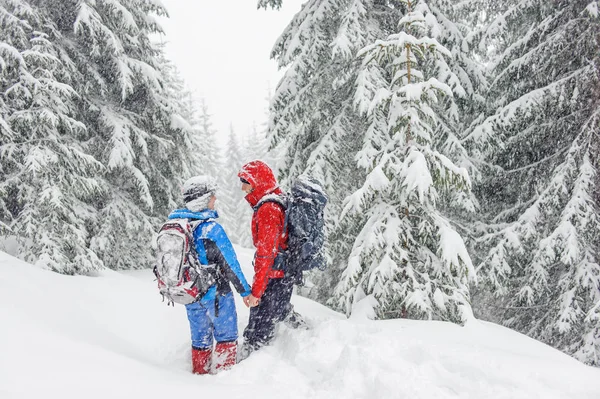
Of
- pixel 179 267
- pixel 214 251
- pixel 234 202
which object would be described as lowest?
pixel 179 267

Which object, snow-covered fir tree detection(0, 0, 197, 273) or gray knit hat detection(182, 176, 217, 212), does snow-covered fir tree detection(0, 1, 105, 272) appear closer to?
snow-covered fir tree detection(0, 0, 197, 273)

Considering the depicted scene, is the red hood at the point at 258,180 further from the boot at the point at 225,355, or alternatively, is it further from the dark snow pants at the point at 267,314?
the boot at the point at 225,355

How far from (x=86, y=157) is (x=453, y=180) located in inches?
307

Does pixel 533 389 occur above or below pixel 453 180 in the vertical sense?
below

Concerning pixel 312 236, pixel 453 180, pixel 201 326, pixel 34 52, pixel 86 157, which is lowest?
pixel 201 326

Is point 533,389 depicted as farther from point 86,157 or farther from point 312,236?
point 86,157

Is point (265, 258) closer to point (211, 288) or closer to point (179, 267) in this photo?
point (211, 288)

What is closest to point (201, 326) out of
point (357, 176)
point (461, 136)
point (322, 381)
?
point (322, 381)

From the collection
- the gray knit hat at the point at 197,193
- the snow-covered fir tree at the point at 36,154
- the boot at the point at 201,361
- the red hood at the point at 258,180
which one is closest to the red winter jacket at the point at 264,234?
the red hood at the point at 258,180

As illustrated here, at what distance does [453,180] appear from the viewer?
5.56m

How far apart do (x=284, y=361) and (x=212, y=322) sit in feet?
3.06

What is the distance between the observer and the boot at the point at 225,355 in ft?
14.3

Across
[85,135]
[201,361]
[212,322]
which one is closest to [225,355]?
[201,361]

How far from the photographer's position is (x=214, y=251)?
4332 millimetres
